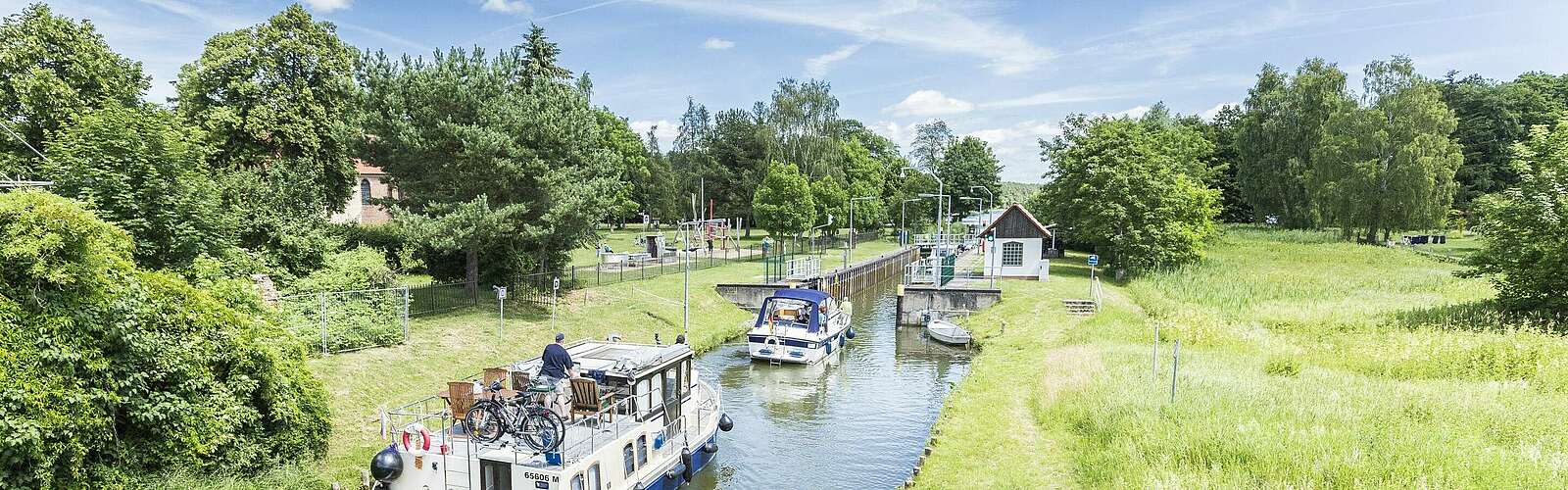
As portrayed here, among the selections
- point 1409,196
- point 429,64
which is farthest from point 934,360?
point 1409,196

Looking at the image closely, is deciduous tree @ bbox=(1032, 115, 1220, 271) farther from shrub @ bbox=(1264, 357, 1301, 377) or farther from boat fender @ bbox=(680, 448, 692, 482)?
boat fender @ bbox=(680, 448, 692, 482)

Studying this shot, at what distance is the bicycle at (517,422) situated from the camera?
12984 mm

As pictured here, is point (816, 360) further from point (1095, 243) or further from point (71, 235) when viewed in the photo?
point (1095, 243)

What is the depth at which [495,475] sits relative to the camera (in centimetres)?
1320

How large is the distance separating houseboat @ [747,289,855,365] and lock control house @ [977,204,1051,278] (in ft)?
53.0

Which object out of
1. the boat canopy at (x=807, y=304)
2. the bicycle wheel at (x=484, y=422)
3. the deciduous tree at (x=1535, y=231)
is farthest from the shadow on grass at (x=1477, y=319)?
the bicycle wheel at (x=484, y=422)

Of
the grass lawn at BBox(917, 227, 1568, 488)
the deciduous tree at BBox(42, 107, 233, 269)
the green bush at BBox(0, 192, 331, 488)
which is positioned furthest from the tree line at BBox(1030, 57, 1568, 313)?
the deciduous tree at BBox(42, 107, 233, 269)

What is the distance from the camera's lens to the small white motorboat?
1264 inches

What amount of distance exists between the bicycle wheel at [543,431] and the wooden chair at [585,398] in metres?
1.33

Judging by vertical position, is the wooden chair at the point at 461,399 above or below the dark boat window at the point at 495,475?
above

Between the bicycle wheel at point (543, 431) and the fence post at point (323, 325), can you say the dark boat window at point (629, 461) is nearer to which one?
the bicycle wheel at point (543, 431)

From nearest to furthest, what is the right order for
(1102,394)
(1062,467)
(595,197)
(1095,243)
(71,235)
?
(71,235) → (1062,467) → (1102,394) → (595,197) → (1095,243)

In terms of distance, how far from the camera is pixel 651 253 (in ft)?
171

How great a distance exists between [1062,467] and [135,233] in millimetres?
20510
